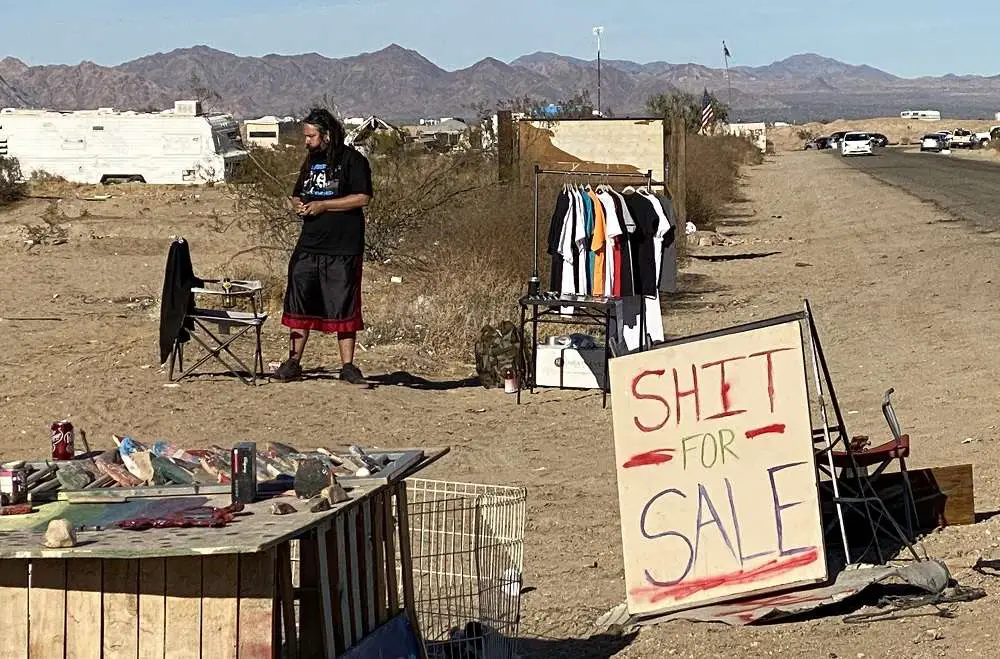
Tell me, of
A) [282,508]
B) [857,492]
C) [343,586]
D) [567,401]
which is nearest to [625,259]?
[567,401]

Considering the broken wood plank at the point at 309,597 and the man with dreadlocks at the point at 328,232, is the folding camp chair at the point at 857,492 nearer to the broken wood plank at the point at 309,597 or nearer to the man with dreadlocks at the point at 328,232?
the broken wood plank at the point at 309,597

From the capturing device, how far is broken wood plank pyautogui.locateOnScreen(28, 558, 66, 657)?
4.27 metres

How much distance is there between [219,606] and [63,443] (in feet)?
4.11

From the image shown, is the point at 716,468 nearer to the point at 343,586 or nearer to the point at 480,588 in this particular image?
the point at 480,588

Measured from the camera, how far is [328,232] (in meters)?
10.7

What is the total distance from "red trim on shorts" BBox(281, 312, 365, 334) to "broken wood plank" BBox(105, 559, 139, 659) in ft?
21.6

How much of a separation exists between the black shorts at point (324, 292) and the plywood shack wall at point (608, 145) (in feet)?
13.9

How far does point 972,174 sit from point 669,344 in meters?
47.6

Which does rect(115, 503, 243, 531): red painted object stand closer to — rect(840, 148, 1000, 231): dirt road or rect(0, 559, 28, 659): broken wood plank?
rect(0, 559, 28, 659): broken wood plank

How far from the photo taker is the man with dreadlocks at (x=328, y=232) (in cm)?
1066

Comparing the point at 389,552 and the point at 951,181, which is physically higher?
the point at 389,552

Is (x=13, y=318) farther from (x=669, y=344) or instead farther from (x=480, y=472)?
(x=669, y=344)

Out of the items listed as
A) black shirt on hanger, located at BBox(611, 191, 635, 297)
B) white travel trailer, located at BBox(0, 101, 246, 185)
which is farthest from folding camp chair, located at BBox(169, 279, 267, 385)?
white travel trailer, located at BBox(0, 101, 246, 185)

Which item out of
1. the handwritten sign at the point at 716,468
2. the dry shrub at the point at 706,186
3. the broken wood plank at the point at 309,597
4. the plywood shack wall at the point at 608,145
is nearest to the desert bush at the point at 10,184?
the dry shrub at the point at 706,186
